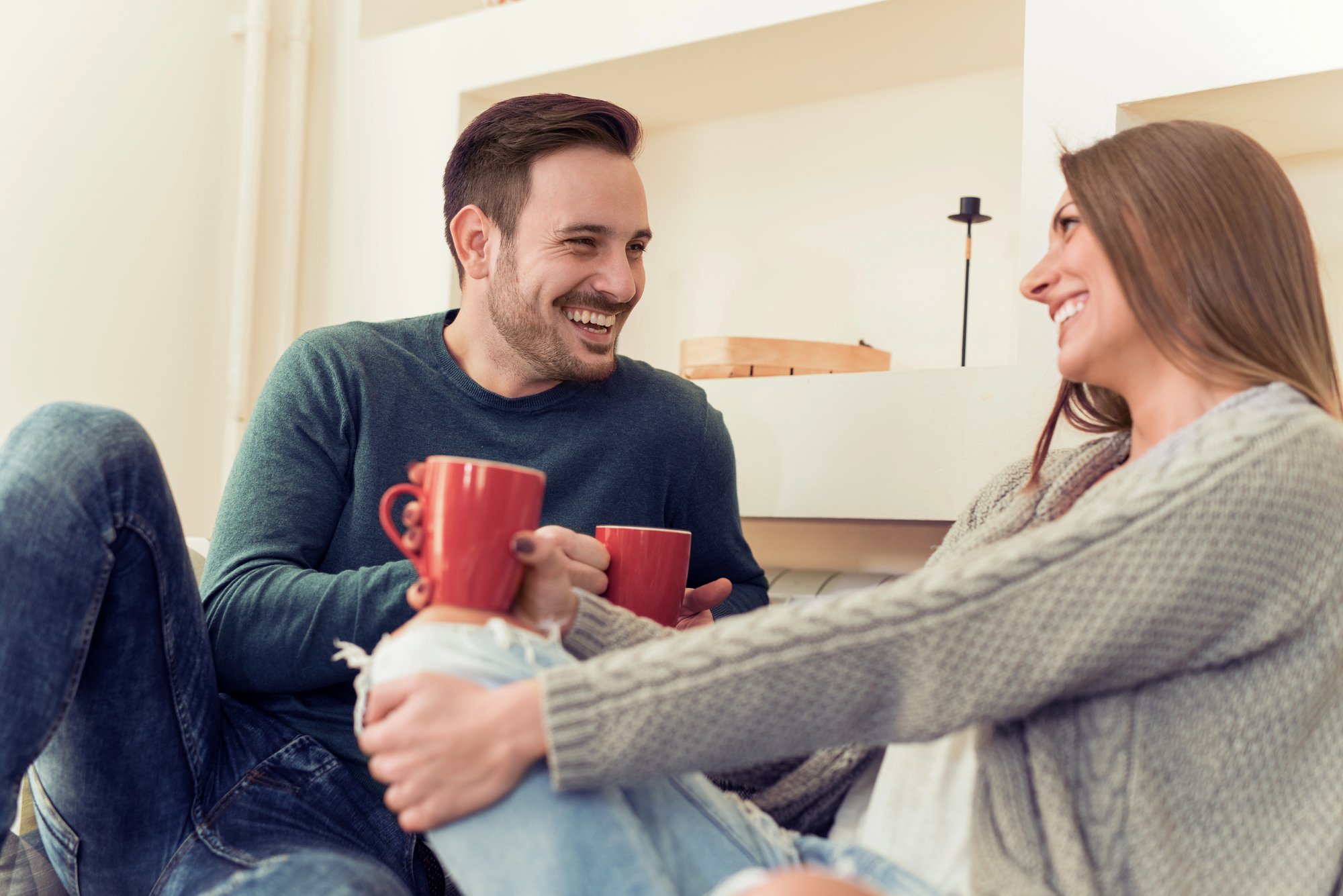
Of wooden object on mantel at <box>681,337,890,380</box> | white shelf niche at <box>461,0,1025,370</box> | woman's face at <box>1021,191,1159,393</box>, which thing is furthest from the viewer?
white shelf niche at <box>461,0,1025,370</box>

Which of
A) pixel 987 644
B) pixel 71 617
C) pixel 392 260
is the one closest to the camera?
pixel 987 644

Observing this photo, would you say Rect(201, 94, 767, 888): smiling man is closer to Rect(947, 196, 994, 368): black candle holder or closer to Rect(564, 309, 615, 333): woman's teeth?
Rect(564, 309, 615, 333): woman's teeth

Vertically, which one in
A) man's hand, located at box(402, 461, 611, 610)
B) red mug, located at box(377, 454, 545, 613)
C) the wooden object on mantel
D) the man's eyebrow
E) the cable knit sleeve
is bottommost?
the cable knit sleeve

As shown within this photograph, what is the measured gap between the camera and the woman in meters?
0.69

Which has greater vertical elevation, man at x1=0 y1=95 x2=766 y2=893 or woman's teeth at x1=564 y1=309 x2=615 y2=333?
woman's teeth at x1=564 y1=309 x2=615 y2=333

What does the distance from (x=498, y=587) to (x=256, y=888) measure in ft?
0.93

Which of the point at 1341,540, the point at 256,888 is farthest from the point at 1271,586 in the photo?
the point at 256,888

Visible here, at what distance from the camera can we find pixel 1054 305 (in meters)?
1.00

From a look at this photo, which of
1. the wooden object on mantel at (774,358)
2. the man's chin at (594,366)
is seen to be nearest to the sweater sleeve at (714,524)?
the man's chin at (594,366)

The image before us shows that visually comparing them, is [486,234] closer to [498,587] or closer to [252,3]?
[498,587]

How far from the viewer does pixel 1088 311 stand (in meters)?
0.93

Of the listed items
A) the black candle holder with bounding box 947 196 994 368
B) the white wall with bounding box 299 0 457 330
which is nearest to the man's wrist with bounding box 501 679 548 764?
the black candle holder with bounding box 947 196 994 368

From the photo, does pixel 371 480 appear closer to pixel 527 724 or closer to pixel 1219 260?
pixel 527 724

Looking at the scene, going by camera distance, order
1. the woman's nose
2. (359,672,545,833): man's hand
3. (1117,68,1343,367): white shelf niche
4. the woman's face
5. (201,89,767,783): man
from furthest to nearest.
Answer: (1117,68,1343,367): white shelf niche < (201,89,767,783): man < the woman's nose < the woman's face < (359,672,545,833): man's hand
